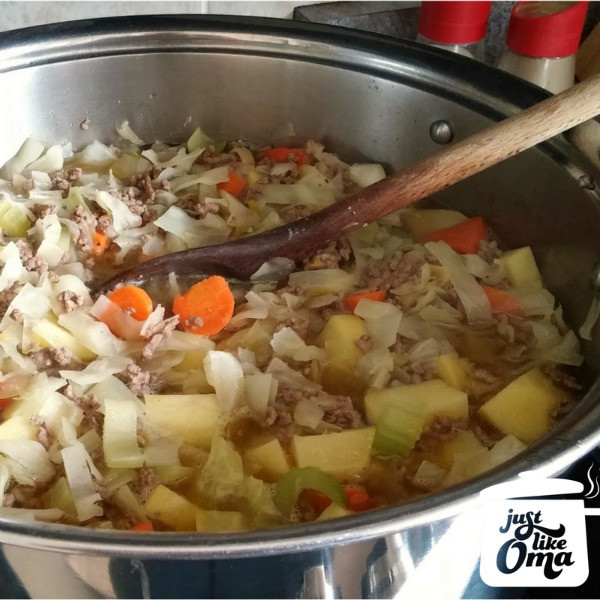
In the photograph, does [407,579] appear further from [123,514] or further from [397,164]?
[397,164]

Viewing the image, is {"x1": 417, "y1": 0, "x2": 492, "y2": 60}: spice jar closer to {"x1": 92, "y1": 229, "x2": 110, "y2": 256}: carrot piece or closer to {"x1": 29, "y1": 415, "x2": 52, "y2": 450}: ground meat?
{"x1": 92, "y1": 229, "x2": 110, "y2": 256}: carrot piece

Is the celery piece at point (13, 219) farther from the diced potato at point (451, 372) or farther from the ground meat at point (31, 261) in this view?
the diced potato at point (451, 372)

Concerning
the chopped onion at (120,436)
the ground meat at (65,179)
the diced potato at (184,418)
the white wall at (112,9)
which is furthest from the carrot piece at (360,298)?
the white wall at (112,9)

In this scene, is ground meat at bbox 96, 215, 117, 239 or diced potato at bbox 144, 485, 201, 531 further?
ground meat at bbox 96, 215, 117, 239

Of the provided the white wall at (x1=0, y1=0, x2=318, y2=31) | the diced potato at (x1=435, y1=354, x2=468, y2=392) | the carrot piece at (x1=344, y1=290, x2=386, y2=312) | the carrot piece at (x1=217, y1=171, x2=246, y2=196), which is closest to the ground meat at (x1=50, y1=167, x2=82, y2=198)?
the carrot piece at (x1=217, y1=171, x2=246, y2=196)

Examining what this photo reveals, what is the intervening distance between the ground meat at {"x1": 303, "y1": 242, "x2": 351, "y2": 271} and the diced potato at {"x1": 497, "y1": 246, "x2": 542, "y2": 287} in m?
0.33

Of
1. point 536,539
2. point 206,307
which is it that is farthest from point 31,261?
point 536,539

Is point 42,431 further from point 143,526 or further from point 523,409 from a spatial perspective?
point 523,409

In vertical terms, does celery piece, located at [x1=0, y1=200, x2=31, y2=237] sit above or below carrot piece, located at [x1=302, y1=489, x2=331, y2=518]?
above

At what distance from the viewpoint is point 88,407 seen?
1.14 m

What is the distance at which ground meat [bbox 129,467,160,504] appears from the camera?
3.41ft

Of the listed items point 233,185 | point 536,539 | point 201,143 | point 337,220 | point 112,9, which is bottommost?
point 536,539

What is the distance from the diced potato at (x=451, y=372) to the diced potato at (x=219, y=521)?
45cm

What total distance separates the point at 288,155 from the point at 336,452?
0.84m
